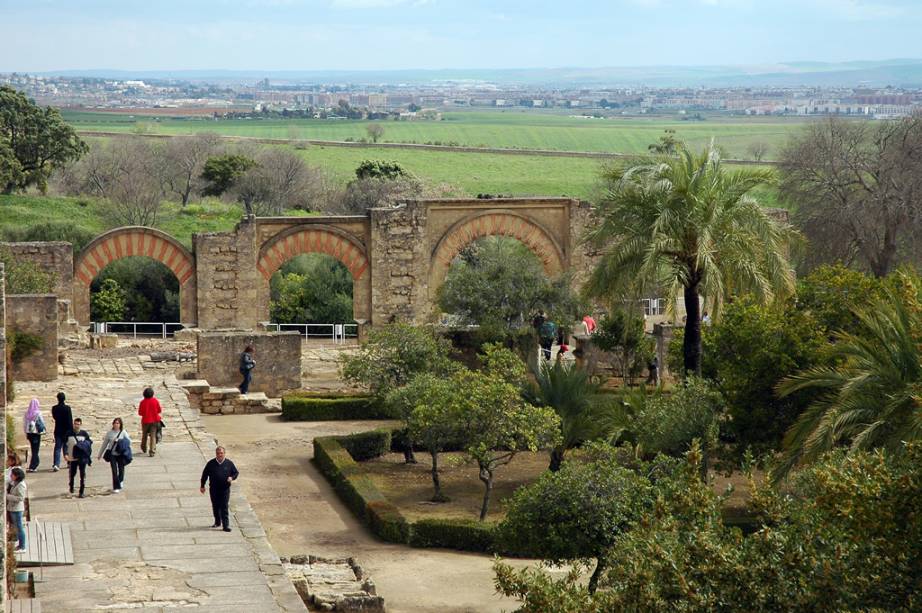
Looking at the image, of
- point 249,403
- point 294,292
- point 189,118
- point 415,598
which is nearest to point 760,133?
point 189,118

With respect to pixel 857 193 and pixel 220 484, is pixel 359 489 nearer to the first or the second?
pixel 220 484

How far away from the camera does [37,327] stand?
24453mm

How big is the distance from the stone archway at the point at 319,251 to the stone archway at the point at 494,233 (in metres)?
1.41

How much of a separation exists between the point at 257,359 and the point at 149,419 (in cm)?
645

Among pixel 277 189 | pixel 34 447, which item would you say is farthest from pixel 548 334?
pixel 277 189

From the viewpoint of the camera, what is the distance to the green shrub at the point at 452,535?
17.3m

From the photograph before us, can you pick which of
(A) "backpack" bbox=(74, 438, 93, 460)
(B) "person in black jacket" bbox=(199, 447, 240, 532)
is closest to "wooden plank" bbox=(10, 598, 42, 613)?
(B) "person in black jacket" bbox=(199, 447, 240, 532)

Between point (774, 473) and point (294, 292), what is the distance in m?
22.7

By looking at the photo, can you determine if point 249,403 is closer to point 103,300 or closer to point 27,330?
point 27,330

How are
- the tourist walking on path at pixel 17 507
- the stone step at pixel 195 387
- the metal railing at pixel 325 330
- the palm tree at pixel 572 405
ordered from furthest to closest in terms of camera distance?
the metal railing at pixel 325 330 → the stone step at pixel 195 387 → the palm tree at pixel 572 405 → the tourist walking on path at pixel 17 507

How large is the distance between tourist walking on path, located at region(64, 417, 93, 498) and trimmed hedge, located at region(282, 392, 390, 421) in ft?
23.5

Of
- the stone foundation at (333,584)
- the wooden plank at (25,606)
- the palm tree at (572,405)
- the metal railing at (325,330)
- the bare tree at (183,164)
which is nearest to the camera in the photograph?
the wooden plank at (25,606)

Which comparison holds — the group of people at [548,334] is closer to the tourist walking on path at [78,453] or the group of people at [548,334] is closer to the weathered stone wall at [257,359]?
the weathered stone wall at [257,359]

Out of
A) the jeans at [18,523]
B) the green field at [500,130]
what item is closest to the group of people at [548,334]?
the jeans at [18,523]
